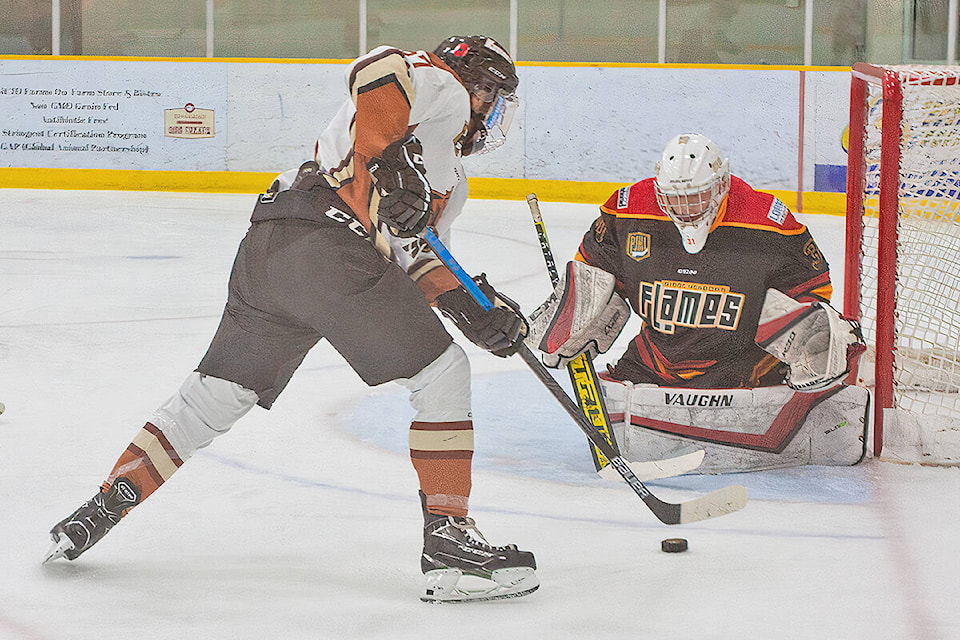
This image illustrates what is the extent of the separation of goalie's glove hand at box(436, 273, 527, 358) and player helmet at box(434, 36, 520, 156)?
25 centimetres

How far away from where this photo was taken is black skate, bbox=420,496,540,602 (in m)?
1.97

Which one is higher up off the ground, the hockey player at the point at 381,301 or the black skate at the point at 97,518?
the hockey player at the point at 381,301

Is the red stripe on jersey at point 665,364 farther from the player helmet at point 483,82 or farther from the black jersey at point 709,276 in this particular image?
the player helmet at point 483,82

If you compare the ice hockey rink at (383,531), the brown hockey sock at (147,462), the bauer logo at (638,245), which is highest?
the bauer logo at (638,245)

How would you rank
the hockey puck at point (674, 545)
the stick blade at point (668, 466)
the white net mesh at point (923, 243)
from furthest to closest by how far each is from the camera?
the white net mesh at point (923, 243)
the stick blade at point (668, 466)
the hockey puck at point (674, 545)

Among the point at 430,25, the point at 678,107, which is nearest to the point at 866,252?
the point at 678,107

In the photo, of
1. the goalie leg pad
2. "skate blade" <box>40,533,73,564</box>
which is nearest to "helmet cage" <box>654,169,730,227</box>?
the goalie leg pad

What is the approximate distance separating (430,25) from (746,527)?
7448 millimetres

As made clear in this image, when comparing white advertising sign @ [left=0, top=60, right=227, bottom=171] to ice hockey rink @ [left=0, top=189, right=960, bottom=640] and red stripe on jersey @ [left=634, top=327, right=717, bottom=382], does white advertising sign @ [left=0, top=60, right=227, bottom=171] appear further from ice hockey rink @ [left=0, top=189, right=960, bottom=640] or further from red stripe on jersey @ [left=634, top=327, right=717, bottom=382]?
red stripe on jersey @ [left=634, top=327, right=717, bottom=382]

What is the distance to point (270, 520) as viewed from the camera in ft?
7.98

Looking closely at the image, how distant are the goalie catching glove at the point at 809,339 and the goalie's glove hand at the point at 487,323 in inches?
34.2

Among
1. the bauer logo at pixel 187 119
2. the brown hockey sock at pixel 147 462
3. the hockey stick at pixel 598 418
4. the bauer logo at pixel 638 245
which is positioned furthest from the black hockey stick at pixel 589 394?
the bauer logo at pixel 187 119

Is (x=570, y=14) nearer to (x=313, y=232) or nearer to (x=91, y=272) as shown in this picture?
(x=91, y=272)

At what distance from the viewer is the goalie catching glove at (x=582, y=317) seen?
2908mm
